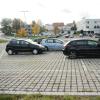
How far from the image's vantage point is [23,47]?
25375mm

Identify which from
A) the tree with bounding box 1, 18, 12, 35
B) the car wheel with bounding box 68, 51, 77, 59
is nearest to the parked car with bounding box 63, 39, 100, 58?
the car wheel with bounding box 68, 51, 77, 59

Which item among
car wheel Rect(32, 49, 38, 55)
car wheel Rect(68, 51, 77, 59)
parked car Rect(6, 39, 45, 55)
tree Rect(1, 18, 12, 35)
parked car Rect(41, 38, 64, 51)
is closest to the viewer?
car wheel Rect(68, 51, 77, 59)

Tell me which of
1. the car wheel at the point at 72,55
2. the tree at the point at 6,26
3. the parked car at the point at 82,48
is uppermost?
the tree at the point at 6,26

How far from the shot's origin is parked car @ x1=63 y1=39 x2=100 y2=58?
19.7 metres

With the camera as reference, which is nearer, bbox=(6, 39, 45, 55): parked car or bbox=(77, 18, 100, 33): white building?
bbox=(6, 39, 45, 55): parked car

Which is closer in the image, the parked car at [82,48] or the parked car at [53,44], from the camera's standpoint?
the parked car at [82,48]

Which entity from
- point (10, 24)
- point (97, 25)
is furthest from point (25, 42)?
point (97, 25)

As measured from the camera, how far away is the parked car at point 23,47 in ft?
82.6

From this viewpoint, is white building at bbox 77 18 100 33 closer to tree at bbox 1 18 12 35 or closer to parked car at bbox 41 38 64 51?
tree at bbox 1 18 12 35

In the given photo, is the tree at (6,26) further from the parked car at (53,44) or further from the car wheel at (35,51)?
the car wheel at (35,51)

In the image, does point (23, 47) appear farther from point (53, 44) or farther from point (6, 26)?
point (6, 26)

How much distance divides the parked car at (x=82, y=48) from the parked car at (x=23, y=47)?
18.2 feet

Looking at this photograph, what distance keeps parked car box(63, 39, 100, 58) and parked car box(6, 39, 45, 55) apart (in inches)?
218

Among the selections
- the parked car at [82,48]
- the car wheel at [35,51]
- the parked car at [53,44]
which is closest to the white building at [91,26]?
the parked car at [53,44]
